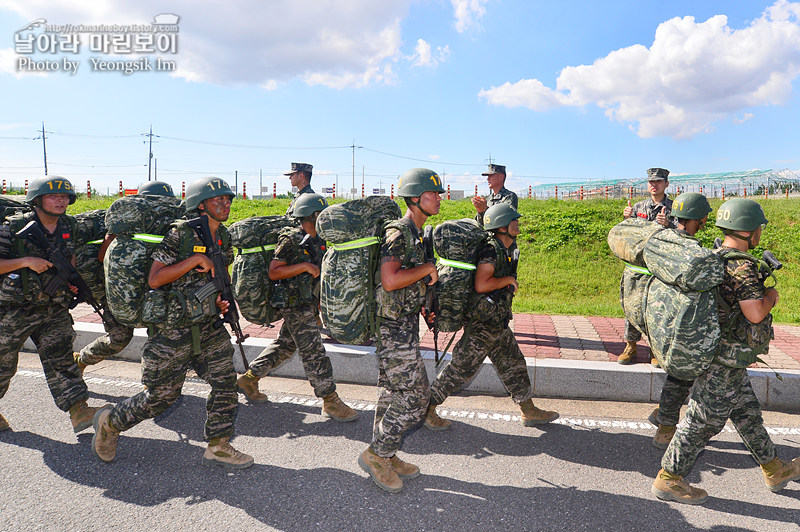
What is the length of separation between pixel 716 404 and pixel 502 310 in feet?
4.97

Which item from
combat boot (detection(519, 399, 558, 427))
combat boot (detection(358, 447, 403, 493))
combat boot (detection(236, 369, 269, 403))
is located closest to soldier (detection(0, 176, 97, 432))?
combat boot (detection(236, 369, 269, 403))

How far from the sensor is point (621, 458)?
3867mm

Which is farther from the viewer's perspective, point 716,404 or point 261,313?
point 261,313

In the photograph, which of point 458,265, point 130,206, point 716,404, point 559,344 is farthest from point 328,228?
point 559,344

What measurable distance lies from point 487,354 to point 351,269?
1.55 meters

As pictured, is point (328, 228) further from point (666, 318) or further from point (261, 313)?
point (666, 318)

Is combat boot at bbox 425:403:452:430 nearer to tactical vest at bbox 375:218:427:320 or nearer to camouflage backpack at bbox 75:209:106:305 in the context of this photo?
tactical vest at bbox 375:218:427:320

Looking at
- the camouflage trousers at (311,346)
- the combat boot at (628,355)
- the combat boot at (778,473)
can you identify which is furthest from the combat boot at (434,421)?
the combat boot at (628,355)

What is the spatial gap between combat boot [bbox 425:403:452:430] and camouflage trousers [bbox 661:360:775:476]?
64.6 inches

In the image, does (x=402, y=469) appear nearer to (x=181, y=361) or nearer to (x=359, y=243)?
(x=359, y=243)

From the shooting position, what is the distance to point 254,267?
4.66 meters

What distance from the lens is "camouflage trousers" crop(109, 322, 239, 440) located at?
11.9 feet

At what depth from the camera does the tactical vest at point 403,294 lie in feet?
10.9

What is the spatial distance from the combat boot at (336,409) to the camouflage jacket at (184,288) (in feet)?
4.53
